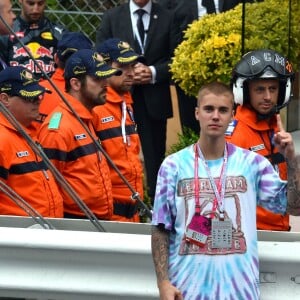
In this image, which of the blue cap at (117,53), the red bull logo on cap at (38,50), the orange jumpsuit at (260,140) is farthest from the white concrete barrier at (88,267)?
the red bull logo on cap at (38,50)

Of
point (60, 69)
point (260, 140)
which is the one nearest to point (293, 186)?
point (260, 140)

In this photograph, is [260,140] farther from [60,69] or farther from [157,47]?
[157,47]

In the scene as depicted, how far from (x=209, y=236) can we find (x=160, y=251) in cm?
23

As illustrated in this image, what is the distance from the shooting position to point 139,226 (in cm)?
645

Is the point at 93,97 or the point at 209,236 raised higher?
the point at 93,97

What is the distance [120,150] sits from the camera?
25.0 feet

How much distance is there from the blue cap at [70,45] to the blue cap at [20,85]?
1243 mm

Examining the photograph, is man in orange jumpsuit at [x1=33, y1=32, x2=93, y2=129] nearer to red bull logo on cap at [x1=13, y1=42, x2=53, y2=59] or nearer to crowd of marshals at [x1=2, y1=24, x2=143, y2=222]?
crowd of marshals at [x1=2, y1=24, x2=143, y2=222]

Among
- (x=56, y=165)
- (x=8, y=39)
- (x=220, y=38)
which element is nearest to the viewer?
(x=56, y=165)

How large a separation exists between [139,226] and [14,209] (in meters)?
0.74

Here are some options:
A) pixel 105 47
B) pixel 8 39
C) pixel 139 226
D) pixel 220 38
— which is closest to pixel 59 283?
pixel 139 226

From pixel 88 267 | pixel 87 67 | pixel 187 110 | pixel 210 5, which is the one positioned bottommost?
pixel 187 110

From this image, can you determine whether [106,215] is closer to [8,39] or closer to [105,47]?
[105,47]

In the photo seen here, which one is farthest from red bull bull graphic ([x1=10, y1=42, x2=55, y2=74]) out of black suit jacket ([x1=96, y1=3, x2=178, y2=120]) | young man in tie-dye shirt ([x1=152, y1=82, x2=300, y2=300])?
young man in tie-dye shirt ([x1=152, y1=82, x2=300, y2=300])
